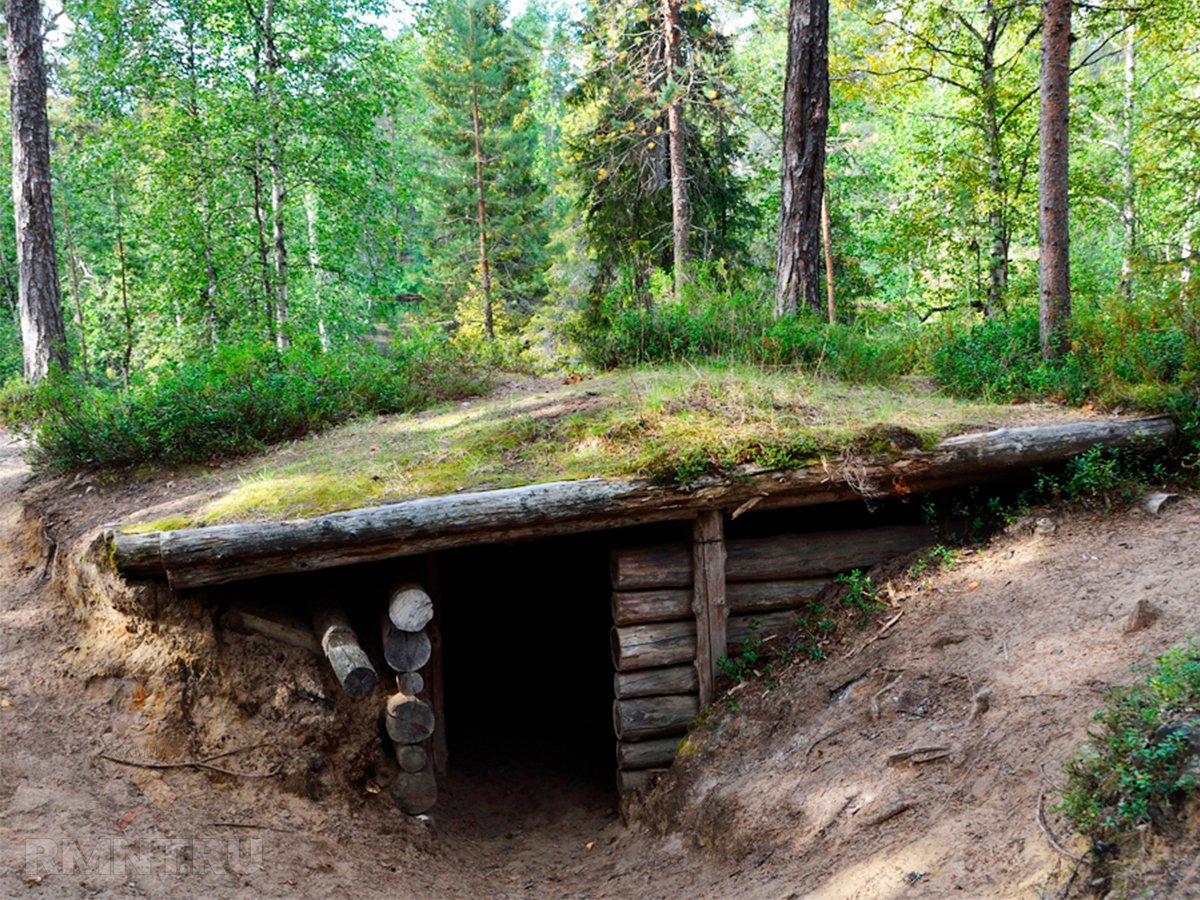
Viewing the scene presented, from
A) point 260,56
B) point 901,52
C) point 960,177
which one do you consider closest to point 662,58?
point 901,52

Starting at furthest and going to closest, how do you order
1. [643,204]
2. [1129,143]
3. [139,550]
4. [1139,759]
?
[1129,143]
[643,204]
[139,550]
[1139,759]

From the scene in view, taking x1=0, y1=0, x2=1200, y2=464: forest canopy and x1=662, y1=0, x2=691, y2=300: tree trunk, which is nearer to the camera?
x1=0, y1=0, x2=1200, y2=464: forest canopy

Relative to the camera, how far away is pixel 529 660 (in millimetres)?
9430

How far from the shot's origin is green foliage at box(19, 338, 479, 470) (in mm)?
7145

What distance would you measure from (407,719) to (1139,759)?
13.7 feet

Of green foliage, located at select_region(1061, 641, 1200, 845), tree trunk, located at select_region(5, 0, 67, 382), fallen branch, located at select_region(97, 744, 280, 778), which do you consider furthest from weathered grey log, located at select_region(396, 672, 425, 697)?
tree trunk, located at select_region(5, 0, 67, 382)

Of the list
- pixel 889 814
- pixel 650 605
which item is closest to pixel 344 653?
pixel 650 605

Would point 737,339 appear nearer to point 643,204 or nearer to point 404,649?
point 404,649

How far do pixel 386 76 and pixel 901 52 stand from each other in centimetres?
868

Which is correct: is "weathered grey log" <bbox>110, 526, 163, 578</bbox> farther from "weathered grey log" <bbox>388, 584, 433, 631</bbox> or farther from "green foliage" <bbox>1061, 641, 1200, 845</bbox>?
"green foliage" <bbox>1061, 641, 1200, 845</bbox>

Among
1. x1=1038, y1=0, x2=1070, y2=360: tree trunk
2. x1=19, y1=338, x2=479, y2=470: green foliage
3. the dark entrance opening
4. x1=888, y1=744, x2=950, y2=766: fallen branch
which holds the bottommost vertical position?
the dark entrance opening

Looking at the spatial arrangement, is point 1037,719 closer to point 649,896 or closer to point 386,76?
point 649,896

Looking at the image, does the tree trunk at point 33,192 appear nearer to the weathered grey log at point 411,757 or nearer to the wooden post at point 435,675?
the wooden post at point 435,675

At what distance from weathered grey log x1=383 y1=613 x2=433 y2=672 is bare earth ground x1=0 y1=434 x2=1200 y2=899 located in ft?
1.58
